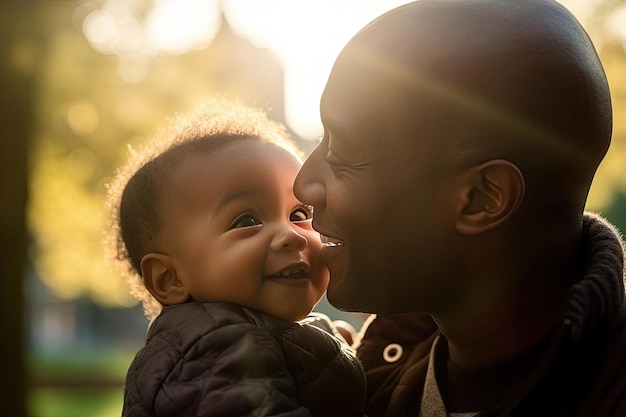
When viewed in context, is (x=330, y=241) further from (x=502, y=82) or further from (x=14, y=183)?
(x=14, y=183)

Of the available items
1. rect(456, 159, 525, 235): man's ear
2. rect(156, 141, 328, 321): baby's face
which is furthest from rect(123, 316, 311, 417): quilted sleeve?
rect(456, 159, 525, 235): man's ear

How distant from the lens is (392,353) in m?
2.62

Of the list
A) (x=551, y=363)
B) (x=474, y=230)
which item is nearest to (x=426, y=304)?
(x=474, y=230)

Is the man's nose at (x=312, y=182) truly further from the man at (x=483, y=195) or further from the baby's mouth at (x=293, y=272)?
the baby's mouth at (x=293, y=272)

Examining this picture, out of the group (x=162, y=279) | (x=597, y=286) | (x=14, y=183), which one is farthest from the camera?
(x=14, y=183)

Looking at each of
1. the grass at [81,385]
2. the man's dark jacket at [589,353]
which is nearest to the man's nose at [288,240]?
the man's dark jacket at [589,353]

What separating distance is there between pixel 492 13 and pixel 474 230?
1.61ft

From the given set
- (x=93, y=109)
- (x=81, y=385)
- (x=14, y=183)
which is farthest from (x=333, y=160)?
(x=81, y=385)

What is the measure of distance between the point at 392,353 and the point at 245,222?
2.10 ft

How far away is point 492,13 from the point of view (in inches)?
78.6

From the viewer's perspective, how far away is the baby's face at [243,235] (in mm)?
2248

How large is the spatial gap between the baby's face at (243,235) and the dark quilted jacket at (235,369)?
0.07m

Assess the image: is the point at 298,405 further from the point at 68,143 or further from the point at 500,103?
the point at 68,143

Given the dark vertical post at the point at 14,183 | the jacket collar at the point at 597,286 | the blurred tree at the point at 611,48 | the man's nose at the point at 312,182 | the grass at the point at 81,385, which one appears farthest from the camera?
the grass at the point at 81,385
